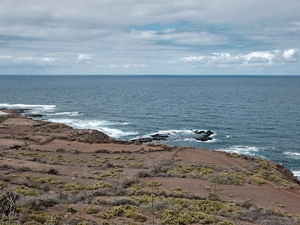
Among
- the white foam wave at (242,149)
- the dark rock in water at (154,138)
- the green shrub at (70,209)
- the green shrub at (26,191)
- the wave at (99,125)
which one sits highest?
the green shrub at (70,209)

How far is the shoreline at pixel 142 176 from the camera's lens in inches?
Result: 845

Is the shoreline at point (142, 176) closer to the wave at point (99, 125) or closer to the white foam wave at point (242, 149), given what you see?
the white foam wave at point (242, 149)

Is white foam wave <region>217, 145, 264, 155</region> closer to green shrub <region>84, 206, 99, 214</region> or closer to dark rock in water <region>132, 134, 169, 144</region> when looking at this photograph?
dark rock in water <region>132, 134, 169, 144</region>

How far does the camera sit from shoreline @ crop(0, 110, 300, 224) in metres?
21.5

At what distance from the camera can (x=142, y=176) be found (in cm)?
2941

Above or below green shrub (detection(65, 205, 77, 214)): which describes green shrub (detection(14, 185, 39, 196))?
below

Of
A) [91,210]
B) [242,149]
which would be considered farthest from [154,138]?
[91,210]

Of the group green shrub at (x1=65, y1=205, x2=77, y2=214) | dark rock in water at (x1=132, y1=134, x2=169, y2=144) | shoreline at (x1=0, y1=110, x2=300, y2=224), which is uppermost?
green shrub at (x1=65, y1=205, x2=77, y2=214)

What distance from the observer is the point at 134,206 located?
20281 millimetres

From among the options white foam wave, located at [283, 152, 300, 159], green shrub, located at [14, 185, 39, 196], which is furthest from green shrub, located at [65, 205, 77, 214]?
white foam wave, located at [283, 152, 300, 159]

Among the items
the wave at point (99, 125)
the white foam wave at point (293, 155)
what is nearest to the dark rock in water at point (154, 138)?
the wave at point (99, 125)

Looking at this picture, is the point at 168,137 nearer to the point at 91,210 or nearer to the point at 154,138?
the point at 154,138

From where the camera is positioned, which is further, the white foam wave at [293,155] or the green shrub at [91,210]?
the white foam wave at [293,155]

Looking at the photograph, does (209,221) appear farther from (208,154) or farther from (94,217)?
(208,154)
